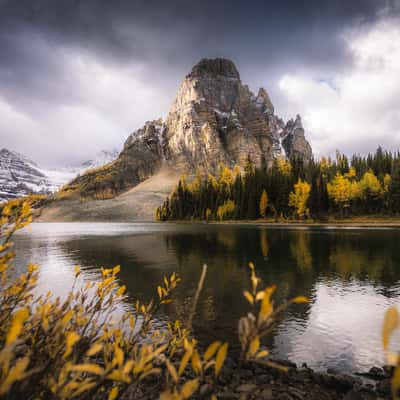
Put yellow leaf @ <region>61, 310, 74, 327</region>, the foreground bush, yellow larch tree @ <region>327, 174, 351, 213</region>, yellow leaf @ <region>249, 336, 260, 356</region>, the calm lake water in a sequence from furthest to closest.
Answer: yellow larch tree @ <region>327, 174, 351, 213</region>
the calm lake water
yellow leaf @ <region>61, 310, 74, 327</region>
yellow leaf @ <region>249, 336, 260, 356</region>
the foreground bush

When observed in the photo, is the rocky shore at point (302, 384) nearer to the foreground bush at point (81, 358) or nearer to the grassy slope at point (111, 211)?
the foreground bush at point (81, 358)

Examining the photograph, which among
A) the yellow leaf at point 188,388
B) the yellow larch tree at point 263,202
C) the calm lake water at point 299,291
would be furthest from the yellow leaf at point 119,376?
the yellow larch tree at point 263,202

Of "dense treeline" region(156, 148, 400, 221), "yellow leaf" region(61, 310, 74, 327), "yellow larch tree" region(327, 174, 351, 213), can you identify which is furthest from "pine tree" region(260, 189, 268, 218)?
"yellow leaf" region(61, 310, 74, 327)

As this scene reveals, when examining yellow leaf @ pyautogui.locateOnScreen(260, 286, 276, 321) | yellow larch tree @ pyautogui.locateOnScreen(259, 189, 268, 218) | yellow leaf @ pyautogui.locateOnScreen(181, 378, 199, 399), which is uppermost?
yellow larch tree @ pyautogui.locateOnScreen(259, 189, 268, 218)

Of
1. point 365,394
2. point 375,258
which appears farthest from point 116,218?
point 365,394

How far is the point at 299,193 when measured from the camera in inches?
2958

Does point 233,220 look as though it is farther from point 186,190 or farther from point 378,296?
point 378,296

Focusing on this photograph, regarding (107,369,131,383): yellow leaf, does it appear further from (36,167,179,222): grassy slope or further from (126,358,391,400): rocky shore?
(36,167,179,222): grassy slope

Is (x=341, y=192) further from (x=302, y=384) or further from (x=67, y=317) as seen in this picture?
(x=67, y=317)

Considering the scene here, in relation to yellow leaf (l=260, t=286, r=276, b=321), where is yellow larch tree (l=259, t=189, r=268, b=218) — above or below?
above

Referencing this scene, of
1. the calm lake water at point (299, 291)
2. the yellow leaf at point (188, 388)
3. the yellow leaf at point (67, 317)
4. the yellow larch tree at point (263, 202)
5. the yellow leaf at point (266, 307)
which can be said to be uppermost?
the yellow larch tree at point (263, 202)

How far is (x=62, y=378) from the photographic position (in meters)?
1.77

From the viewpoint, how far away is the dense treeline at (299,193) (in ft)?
237

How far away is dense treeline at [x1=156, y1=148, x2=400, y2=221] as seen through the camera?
72.2m
